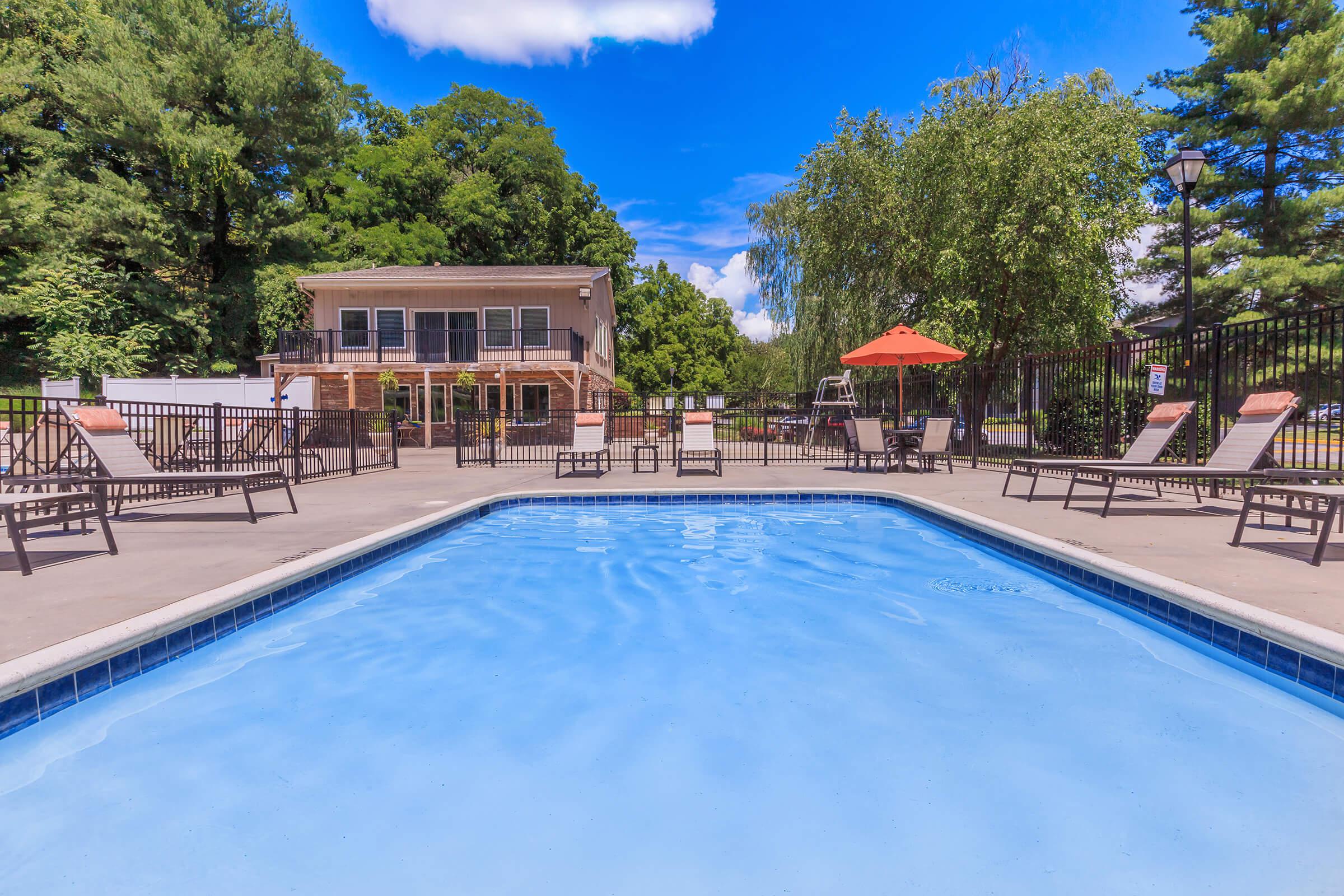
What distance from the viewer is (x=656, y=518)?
818cm

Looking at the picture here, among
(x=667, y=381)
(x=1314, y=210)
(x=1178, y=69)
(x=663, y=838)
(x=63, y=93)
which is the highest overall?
(x=63, y=93)

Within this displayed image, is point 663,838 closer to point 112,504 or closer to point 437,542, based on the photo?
point 437,542

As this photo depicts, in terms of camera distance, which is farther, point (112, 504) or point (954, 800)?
point (112, 504)

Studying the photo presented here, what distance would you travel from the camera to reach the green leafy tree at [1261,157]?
603 inches

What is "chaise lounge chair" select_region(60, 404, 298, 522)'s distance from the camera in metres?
5.73

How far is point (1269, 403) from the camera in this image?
589cm

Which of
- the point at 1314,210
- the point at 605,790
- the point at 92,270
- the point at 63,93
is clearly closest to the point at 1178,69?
the point at 1314,210

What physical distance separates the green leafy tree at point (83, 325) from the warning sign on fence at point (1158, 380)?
1141 inches

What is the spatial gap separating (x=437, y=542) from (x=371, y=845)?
4.51 m

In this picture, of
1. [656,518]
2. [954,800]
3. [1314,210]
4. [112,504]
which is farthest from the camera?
[1314,210]

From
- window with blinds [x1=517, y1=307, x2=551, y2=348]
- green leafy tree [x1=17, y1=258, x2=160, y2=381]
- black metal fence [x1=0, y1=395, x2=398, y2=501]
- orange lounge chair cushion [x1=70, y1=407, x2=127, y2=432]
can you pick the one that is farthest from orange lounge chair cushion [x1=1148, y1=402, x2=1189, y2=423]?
green leafy tree [x1=17, y1=258, x2=160, y2=381]

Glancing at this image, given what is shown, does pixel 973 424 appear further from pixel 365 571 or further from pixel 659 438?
pixel 365 571

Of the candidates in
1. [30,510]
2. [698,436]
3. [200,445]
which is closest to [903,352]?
[698,436]

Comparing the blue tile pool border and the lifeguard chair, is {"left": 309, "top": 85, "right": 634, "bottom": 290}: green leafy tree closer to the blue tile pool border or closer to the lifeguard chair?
the lifeguard chair
